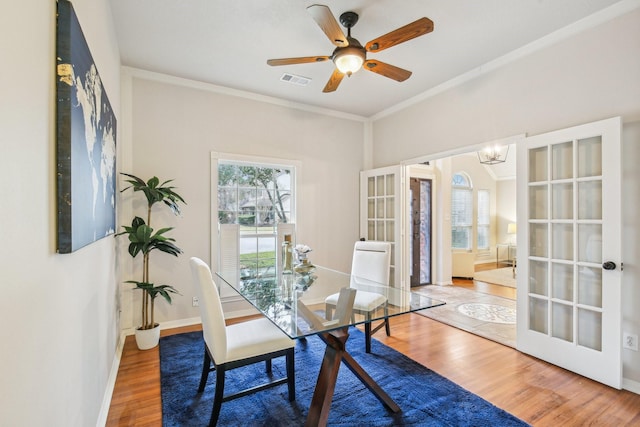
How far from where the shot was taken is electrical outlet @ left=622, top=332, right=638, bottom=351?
2.29 m

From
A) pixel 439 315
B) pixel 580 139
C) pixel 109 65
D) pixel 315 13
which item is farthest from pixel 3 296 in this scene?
pixel 439 315

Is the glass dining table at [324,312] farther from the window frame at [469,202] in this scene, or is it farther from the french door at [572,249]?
the window frame at [469,202]

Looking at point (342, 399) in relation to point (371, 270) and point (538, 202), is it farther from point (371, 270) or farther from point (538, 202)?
point (538, 202)

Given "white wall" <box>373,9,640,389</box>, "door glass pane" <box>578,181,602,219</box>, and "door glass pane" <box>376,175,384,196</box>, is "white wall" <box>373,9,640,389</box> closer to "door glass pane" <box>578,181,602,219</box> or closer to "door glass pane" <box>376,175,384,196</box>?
"door glass pane" <box>578,181,602,219</box>

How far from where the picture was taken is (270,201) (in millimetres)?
4262

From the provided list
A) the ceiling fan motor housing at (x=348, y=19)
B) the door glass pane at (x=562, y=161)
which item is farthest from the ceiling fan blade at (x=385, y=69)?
the door glass pane at (x=562, y=161)

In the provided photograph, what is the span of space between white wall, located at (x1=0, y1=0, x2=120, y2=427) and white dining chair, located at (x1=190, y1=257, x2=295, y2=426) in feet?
1.91

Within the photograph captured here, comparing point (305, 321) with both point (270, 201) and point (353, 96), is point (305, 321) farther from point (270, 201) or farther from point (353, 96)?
point (353, 96)

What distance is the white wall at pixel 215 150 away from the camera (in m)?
3.46

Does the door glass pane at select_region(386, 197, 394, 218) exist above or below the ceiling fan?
below

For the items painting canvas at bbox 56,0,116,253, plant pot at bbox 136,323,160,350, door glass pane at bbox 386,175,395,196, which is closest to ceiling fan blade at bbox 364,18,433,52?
painting canvas at bbox 56,0,116,253

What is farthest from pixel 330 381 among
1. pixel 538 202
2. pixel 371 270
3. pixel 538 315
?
pixel 538 202

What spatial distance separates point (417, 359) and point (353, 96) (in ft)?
10.5

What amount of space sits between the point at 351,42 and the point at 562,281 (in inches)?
105
